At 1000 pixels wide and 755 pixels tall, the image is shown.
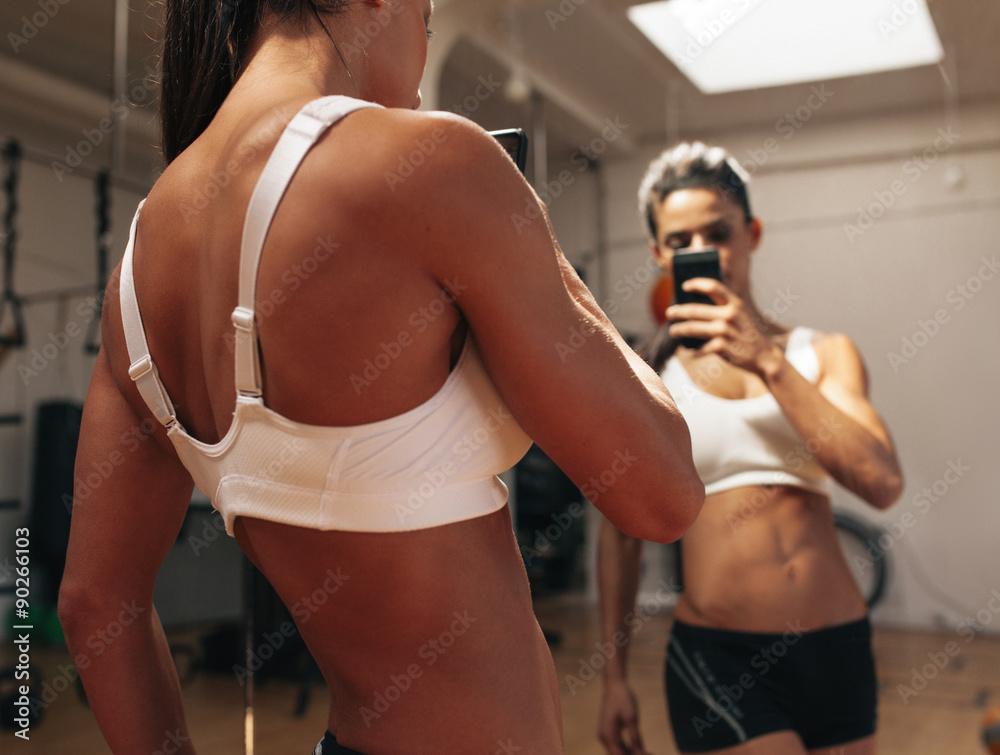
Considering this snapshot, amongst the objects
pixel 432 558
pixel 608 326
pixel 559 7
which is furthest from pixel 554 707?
pixel 559 7

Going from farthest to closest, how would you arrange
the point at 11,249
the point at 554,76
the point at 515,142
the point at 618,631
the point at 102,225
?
the point at 554,76 < the point at 102,225 < the point at 11,249 < the point at 618,631 < the point at 515,142

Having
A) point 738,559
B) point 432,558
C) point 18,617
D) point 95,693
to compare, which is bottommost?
point 18,617

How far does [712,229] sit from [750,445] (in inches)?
16.1

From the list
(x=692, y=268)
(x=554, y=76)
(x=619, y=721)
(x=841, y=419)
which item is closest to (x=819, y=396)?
(x=841, y=419)

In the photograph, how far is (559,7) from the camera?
3.69m

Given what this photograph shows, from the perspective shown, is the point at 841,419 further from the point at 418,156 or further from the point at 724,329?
the point at 418,156

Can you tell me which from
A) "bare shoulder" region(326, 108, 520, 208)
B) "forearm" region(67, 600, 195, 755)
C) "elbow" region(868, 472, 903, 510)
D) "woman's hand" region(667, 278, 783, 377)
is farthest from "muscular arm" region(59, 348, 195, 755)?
"elbow" region(868, 472, 903, 510)

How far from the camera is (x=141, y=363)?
58 cm

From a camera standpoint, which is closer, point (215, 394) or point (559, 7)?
point (215, 394)

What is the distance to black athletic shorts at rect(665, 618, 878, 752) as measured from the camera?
4.23ft

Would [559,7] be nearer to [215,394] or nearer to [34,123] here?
[34,123]

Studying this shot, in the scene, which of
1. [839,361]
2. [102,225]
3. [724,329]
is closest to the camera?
[724,329]

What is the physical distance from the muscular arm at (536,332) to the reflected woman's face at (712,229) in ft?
3.51

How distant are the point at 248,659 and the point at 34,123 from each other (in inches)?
53.2
